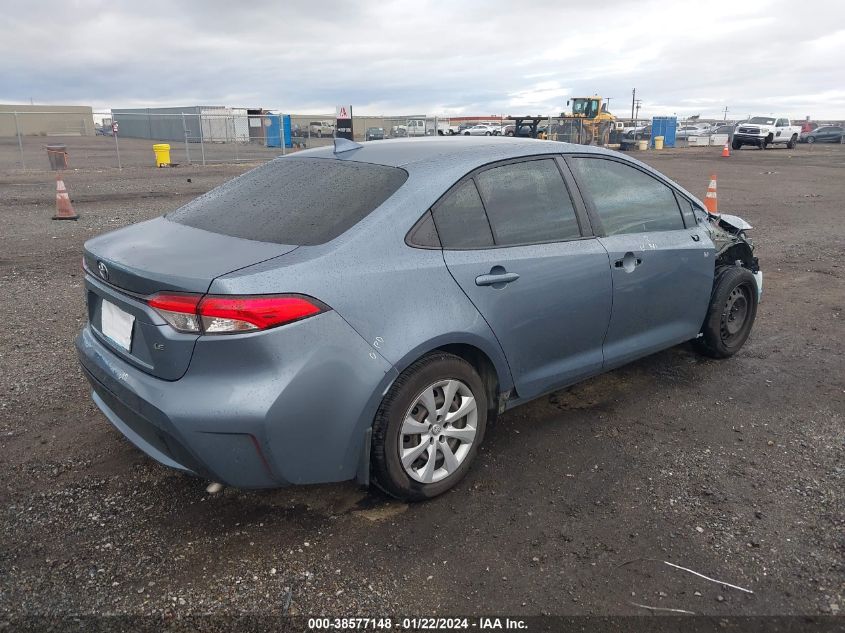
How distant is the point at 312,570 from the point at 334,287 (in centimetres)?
114

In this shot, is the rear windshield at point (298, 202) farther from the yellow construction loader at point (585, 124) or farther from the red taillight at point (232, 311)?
the yellow construction loader at point (585, 124)

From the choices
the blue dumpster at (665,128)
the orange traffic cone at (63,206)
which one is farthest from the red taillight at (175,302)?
the blue dumpster at (665,128)

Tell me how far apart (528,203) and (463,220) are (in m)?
0.50

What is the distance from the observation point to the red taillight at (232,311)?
2477mm

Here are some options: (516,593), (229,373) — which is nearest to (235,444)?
(229,373)

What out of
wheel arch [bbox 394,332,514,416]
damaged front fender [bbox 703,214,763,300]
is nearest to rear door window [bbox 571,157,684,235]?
damaged front fender [bbox 703,214,763,300]

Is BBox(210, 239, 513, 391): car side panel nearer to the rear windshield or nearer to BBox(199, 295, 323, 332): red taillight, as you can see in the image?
BBox(199, 295, 323, 332): red taillight

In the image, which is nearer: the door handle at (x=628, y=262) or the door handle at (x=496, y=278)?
the door handle at (x=496, y=278)

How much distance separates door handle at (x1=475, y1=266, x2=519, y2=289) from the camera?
10.2ft

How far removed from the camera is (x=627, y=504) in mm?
3125

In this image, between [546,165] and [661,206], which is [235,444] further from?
[661,206]

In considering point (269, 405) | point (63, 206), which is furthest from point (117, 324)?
point (63, 206)

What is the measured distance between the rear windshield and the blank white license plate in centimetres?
56

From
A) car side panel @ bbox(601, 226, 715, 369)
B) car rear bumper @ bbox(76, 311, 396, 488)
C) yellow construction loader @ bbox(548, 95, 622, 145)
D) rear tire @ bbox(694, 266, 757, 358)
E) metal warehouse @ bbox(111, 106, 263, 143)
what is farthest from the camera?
metal warehouse @ bbox(111, 106, 263, 143)
